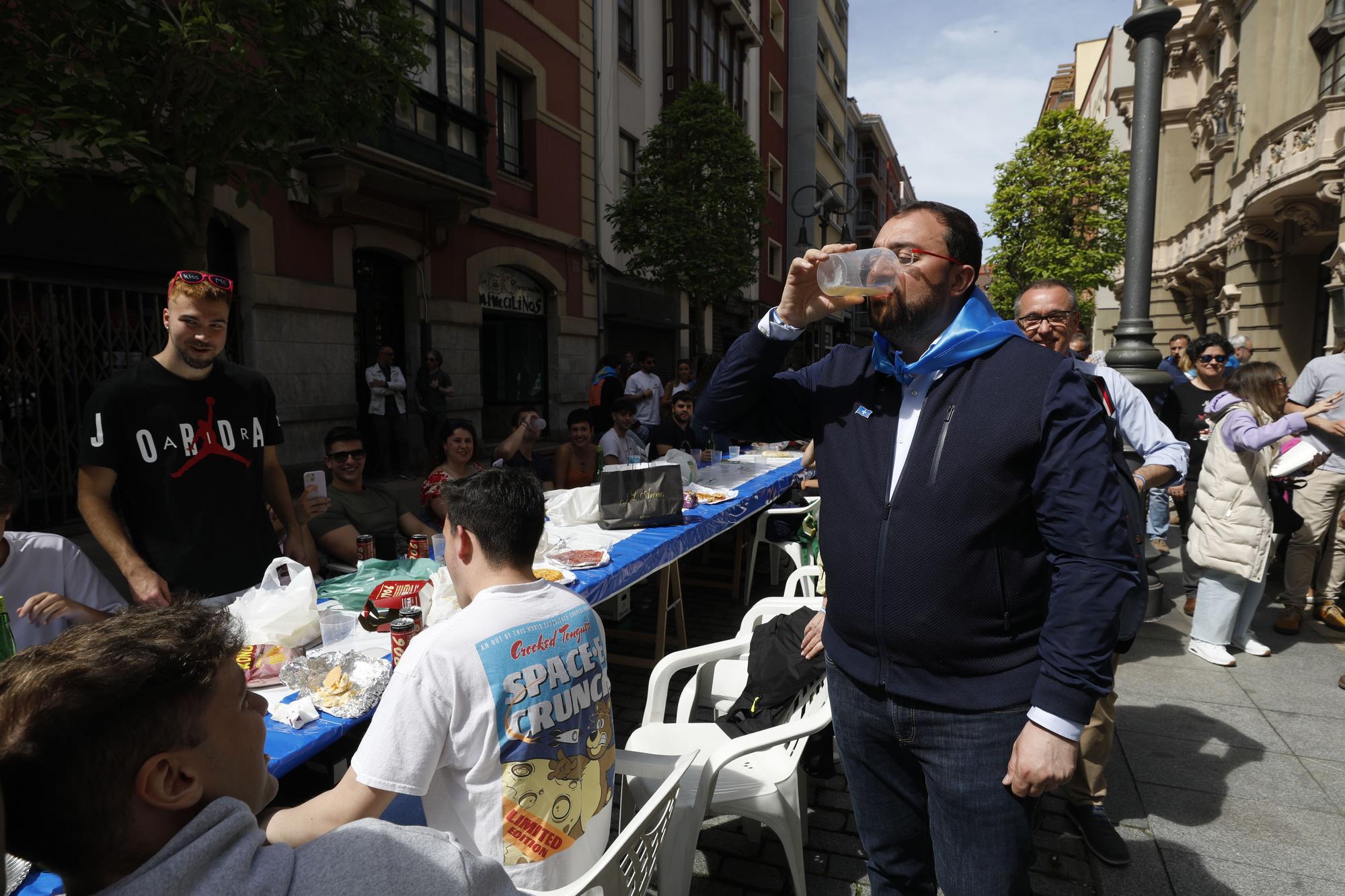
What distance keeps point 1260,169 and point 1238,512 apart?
47.3ft

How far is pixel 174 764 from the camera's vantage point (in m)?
0.90

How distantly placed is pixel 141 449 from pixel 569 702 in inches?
82.9

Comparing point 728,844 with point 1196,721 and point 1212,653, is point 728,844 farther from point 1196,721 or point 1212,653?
point 1212,653

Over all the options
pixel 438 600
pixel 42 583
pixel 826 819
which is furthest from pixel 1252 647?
pixel 42 583

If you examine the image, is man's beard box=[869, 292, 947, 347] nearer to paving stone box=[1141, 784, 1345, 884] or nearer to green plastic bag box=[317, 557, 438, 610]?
green plastic bag box=[317, 557, 438, 610]

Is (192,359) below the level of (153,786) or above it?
above

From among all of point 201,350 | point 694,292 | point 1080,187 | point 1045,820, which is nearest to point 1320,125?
point 1080,187

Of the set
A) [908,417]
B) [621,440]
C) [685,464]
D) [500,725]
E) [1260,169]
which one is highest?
[1260,169]

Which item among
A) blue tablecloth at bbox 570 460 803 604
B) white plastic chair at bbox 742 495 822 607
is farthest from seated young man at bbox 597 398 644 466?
white plastic chair at bbox 742 495 822 607

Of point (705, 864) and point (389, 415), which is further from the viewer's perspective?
point (389, 415)

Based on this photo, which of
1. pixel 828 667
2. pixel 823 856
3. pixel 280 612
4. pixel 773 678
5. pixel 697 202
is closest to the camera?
pixel 828 667

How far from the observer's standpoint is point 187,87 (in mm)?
3959

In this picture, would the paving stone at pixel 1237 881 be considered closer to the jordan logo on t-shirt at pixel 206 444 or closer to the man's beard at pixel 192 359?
the jordan logo on t-shirt at pixel 206 444

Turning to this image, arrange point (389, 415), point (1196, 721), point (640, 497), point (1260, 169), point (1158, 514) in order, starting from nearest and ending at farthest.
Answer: point (1196, 721)
point (640, 497)
point (1158, 514)
point (389, 415)
point (1260, 169)
